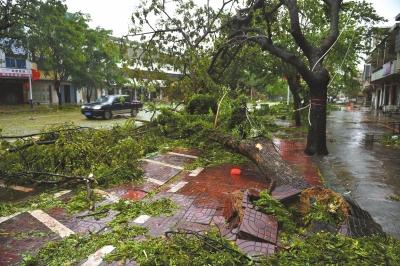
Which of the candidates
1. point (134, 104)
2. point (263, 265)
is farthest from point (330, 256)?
point (134, 104)

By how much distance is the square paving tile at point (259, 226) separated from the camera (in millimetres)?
3969

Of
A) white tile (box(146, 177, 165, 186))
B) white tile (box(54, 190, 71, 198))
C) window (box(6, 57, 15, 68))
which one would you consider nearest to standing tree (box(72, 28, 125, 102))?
window (box(6, 57, 15, 68))

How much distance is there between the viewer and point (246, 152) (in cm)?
792

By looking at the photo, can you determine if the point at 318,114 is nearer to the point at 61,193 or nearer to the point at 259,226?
the point at 259,226

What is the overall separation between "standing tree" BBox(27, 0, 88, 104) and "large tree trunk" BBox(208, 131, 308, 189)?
15488 millimetres

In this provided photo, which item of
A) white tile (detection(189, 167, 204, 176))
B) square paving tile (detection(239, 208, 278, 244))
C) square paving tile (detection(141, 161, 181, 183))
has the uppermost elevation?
square paving tile (detection(239, 208, 278, 244))

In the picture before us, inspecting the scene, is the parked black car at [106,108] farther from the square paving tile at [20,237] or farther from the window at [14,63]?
the square paving tile at [20,237]

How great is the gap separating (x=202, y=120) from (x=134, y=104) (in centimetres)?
1433

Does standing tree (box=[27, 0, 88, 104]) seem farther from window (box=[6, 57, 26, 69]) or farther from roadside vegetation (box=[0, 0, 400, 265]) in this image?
window (box=[6, 57, 26, 69])

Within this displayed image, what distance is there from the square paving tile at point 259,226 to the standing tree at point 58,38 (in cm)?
1927

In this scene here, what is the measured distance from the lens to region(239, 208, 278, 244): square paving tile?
13.0 feet

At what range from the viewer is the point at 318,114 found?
9.20 meters

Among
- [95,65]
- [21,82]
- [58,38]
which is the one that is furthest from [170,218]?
[21,82]

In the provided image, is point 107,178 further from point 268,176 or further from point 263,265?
point 263,265
